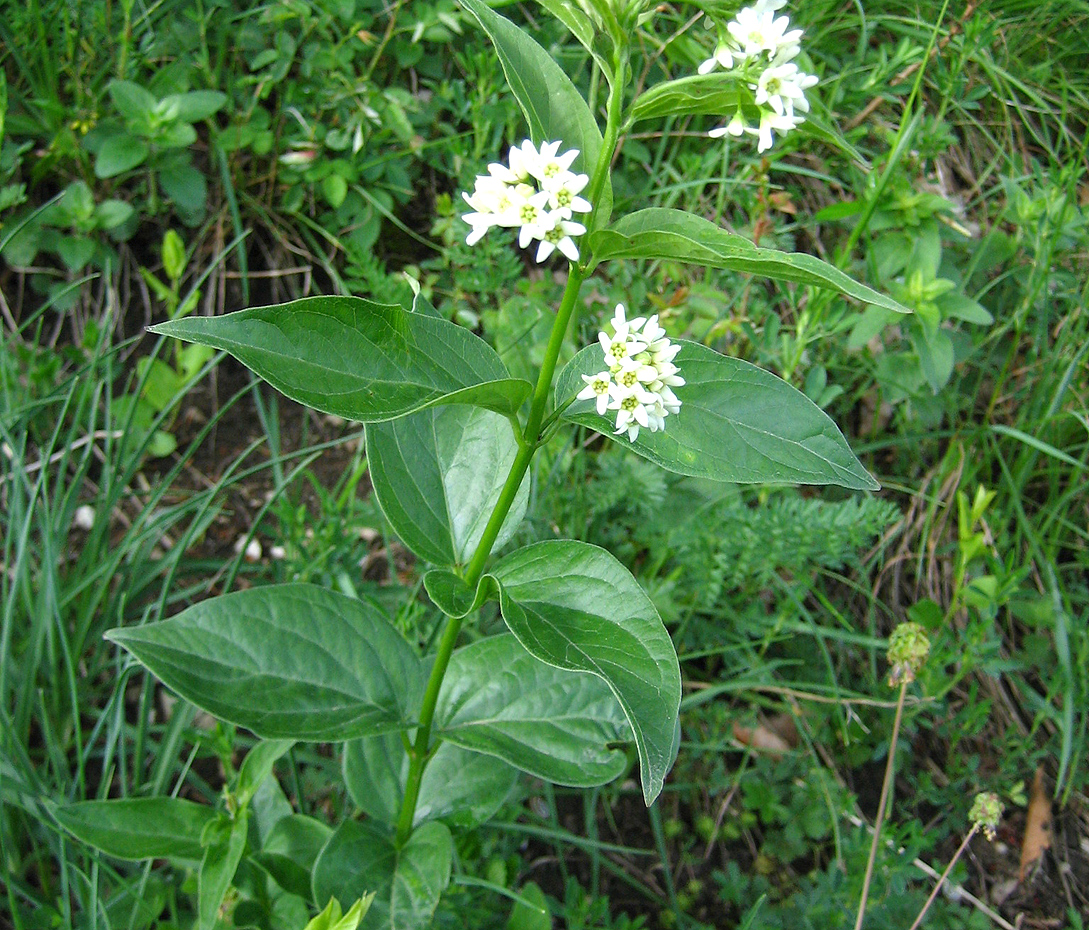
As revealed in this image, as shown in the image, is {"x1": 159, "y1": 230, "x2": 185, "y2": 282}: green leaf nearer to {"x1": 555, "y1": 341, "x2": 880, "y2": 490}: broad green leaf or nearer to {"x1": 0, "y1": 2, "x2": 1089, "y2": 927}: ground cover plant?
{"x1": 0, "y1": 2, "x2": 1089, "y2": 927}: ground cover plant

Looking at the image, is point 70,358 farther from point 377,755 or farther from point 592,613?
point 592,613

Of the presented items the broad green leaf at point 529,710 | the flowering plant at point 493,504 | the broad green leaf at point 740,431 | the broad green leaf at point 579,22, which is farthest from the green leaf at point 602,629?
the broad green leaf at point 579,22

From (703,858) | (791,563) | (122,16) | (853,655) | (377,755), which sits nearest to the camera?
(377,755)

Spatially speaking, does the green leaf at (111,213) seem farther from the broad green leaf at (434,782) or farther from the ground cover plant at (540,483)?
the broad green leaf at (434,782)

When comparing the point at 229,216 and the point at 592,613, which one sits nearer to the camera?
the point at 592,613

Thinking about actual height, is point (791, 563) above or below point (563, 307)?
below

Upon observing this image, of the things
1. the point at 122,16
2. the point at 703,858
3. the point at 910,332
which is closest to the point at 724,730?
the point at 703,858

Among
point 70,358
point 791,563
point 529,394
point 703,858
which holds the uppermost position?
point 529,394
